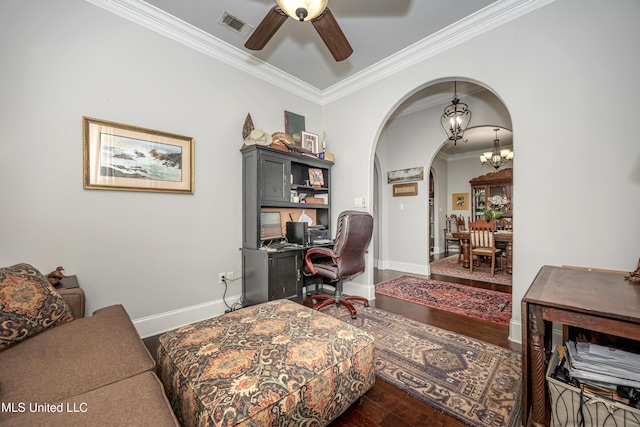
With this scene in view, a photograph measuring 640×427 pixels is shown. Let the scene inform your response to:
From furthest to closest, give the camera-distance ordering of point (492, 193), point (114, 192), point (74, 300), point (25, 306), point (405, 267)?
point (492, 193) < point (405, 267) < point (114, 192) < point (74, 300) < point (25, 306)

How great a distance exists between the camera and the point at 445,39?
2.54 meters

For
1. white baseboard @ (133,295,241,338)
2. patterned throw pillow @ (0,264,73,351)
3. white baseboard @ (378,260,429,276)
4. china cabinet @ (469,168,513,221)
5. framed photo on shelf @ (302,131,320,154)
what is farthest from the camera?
china cabinet @ (469,168,513,221)

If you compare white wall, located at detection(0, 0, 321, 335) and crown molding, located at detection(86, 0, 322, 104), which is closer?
white wall, located at detection(0, 0, 321, 335)

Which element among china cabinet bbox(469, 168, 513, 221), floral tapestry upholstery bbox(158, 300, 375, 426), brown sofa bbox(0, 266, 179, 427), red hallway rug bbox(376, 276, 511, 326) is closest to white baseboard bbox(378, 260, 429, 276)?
red hallway rug bbox(376, 276, 511, 326)

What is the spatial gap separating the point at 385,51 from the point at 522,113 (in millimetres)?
1573

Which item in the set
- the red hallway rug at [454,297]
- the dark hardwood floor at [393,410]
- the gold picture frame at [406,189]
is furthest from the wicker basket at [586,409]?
the gold picture frame at [406,189]

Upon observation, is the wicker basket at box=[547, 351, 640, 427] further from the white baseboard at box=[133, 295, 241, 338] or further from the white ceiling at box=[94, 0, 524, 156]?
the white ceiling at box=[94, 0, 524, 156]

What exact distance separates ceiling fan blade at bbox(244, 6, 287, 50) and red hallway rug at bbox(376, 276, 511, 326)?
3.16 meters

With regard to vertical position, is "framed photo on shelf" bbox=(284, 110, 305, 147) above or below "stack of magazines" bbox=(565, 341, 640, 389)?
above

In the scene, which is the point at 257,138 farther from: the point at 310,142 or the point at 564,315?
the point at 564,315

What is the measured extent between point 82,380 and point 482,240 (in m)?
5.19

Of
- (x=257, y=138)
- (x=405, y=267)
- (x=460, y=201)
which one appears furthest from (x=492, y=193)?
(x=257, y=138)

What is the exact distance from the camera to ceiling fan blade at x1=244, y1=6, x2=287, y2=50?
1732mm

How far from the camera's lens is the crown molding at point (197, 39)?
6.97ft
